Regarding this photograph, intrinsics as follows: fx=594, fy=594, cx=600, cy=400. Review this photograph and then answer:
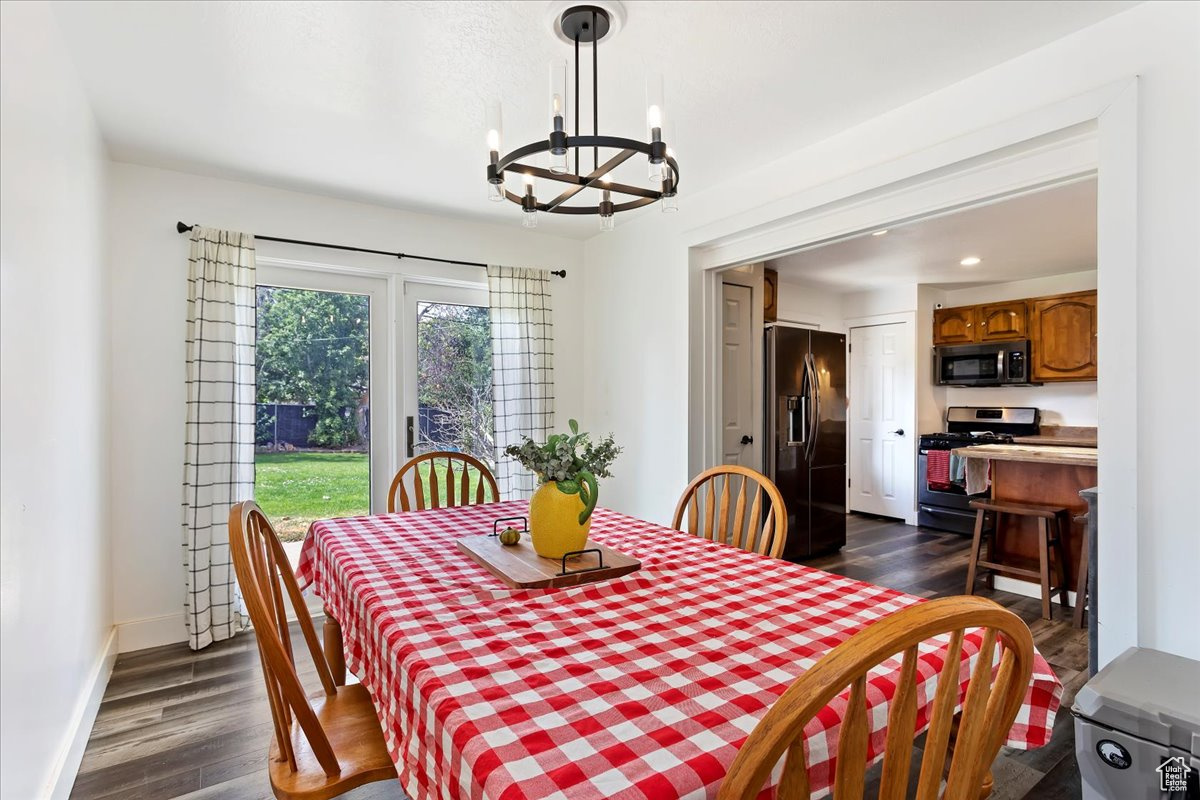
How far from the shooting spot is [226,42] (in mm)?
1889

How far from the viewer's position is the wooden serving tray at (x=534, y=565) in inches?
58.3

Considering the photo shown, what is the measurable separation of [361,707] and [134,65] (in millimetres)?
2223

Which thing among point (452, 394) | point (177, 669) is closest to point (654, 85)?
point (452, 394)

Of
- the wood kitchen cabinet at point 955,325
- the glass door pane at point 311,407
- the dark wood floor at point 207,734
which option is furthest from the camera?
the wood kitchen cabinet at point 955,325

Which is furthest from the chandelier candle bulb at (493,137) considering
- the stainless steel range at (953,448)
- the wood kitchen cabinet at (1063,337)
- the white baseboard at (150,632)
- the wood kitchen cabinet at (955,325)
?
the wood kitchen cabinet at (955,325)

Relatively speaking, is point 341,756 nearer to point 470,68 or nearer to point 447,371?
point 470,68

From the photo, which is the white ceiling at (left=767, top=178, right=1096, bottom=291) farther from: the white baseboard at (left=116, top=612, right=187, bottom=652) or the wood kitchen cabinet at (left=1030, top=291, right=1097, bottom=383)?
the white baseboard at (left=116, top=612, right=187, bottom=652)

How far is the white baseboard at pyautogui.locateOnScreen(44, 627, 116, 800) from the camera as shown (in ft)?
5.83

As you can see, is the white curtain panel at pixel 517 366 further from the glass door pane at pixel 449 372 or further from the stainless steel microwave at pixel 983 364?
the stainless steel microwave at pixel 983 364

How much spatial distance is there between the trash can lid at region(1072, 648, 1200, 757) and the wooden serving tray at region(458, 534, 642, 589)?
124 cm

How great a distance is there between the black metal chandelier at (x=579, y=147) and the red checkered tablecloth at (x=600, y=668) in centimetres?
104

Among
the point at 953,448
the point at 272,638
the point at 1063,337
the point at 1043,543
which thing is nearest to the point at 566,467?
the point at 272,638

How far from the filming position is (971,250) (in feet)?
14.5

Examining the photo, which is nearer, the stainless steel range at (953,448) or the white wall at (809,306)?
the stainless steel range at (953,448)
